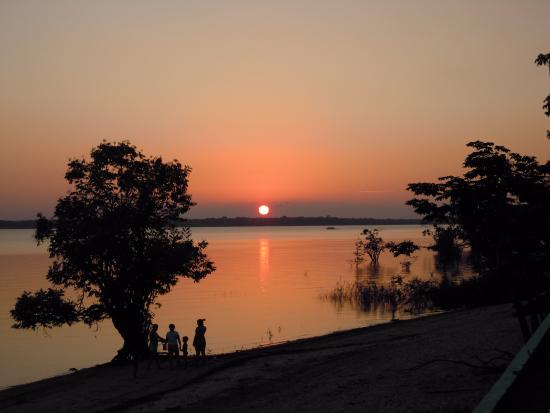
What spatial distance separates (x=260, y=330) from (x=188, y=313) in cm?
1276

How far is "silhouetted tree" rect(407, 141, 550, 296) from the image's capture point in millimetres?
13820

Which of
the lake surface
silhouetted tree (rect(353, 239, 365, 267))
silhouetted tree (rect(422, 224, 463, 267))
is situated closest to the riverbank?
silhouetted tree (rect(422, 224, 463, 267))

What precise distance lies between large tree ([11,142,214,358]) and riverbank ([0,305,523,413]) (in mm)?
3448

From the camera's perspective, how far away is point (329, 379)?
18641mm

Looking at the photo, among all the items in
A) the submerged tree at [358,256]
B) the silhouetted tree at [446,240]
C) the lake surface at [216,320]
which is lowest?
the lake surface at [216,320]

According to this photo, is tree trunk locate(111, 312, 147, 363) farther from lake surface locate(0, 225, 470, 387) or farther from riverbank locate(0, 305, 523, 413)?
lake surface locate(0, 225, 470, 387)

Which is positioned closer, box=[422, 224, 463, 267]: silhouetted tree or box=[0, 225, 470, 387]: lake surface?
box=[422, 224, 463, 267]: silhouetted tree

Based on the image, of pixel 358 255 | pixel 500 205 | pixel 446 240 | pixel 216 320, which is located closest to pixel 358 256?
pixel 358 255

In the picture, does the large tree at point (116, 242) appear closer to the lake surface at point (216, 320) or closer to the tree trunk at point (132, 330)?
the tree trunk at point (132, 330)

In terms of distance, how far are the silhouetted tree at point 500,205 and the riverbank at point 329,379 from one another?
2826 mm

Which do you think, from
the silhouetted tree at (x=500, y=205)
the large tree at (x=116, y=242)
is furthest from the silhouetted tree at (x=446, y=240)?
the large tree at (x=116, y=242)

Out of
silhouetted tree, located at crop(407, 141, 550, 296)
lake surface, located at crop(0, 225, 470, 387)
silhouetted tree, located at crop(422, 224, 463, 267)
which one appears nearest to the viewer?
silhouetted tree, located at crop(407, 141, 550, 296)

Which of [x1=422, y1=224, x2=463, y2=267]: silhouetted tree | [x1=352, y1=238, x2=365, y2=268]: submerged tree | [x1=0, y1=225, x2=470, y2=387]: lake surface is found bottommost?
[x1=0, y1=225, x2=470, y2=387]: lake surface

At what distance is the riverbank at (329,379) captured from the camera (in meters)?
14.8
